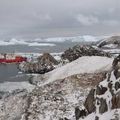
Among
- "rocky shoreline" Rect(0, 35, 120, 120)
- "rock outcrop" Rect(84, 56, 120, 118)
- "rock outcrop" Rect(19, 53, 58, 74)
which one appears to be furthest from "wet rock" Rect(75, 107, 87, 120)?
"rock outcrop" Rect(19, 53, 58, 74)

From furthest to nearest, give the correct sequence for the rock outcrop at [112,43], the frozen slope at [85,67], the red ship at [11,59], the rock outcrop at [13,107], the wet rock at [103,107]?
the rock outcrop at [112,43] < the red ship at [11,59] < the frozen slope at [85,67] < the rock outcrop at [13,107] < the wet rock at [103,107]

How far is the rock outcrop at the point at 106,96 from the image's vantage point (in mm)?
22334

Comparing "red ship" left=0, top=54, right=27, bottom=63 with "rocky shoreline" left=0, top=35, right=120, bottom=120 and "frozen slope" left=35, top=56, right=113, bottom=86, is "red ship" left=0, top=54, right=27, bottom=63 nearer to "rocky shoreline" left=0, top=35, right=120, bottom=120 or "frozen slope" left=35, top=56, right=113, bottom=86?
"frozen slope" left=35, top=56, right=113, bottom=86

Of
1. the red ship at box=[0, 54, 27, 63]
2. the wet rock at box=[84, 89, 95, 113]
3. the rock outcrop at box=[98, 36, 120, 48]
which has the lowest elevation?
the red ship at box=[0, 54, 27, 63]

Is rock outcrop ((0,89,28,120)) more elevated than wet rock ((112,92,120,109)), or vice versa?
wet rock ((112,92,120,109))

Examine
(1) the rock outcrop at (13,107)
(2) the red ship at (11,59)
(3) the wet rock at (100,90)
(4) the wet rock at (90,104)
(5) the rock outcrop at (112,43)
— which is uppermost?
(5) the rock outcrop at (112,43)

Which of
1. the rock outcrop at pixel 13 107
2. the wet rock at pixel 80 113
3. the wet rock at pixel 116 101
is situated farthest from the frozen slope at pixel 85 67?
the wet rock at pixel 116 101

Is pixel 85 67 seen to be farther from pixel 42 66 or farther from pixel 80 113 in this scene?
pixel 42 66

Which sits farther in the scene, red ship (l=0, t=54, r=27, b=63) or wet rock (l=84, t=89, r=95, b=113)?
red ship (l=0, t=54, r=27, b=63)

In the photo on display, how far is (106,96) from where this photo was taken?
23500 millimetres

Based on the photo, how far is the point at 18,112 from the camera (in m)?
32.5

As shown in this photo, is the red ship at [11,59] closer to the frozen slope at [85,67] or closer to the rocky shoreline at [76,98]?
the frozen slope at [85,67]

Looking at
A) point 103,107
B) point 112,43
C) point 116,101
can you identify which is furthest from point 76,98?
point 112,43

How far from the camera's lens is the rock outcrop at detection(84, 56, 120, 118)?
22334mm
